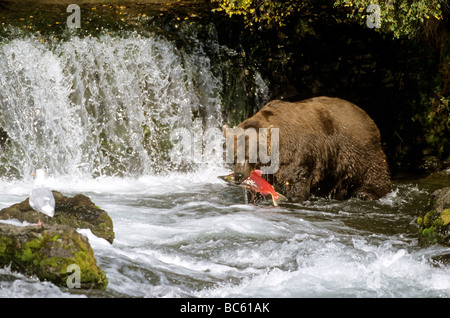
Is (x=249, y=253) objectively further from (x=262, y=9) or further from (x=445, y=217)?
(x=262, y=9)

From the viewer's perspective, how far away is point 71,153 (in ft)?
37.0

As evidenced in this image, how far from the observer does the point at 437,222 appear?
7227 millimetres

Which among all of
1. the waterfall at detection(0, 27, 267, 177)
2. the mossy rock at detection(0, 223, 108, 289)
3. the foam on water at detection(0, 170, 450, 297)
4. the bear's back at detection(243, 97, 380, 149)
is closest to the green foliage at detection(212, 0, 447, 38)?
the waterfall at detection(0, 27, 267, 177)

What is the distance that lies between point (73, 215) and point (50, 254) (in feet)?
4.60

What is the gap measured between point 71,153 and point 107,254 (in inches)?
216

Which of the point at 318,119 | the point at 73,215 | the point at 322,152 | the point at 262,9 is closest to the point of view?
the point at 73,215

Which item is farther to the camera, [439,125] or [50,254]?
[439,125]

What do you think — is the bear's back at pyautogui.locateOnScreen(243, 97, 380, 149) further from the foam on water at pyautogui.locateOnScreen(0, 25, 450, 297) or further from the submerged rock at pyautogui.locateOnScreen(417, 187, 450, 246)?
the submerged rock at pyautogui.locateOnScreen(417, 187, 450, 246)

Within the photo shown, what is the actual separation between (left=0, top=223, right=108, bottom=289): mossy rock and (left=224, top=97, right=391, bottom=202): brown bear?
3574 millimetres

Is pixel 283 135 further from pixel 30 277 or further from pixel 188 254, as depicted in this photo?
pixel 30 277

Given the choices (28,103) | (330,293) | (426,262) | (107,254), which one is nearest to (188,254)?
(107,254)

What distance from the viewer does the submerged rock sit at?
706 centimetres

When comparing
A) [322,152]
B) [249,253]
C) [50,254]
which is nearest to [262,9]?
[322,152]

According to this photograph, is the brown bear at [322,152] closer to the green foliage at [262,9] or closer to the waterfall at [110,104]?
the waterfall at [110,104]
